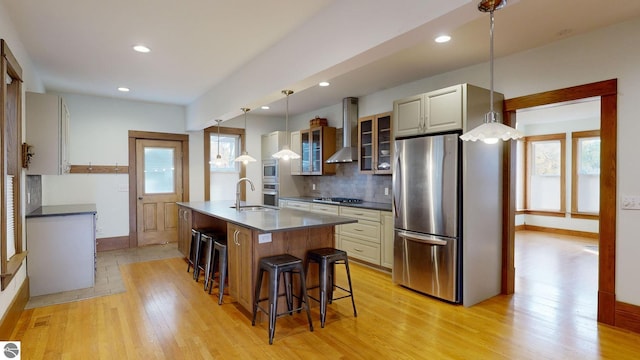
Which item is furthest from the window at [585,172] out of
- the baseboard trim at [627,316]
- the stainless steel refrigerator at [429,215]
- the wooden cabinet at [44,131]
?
the wooden cabinet at [44,131]

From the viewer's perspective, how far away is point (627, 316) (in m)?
2.88

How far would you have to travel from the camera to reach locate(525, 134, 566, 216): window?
7766 millimetres

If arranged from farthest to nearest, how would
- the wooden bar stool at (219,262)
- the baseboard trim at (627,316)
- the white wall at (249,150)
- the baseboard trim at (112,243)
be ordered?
1. the white wall at (249,150)
2. the baseboard trim at (112,243)
3. the wooden bar stool at (219,262)
4. the baseboard trim at (627,316)

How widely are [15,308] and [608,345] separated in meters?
4.89

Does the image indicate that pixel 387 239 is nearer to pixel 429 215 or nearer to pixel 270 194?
pixel 429 215

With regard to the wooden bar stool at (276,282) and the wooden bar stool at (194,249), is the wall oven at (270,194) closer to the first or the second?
the wooden bar stool at (194,249)

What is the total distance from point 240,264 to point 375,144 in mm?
2659

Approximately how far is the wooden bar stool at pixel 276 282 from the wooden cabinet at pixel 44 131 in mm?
2756

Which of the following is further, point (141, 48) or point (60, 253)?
point (60, 253)

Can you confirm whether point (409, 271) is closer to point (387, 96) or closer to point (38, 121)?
point (387, 96)

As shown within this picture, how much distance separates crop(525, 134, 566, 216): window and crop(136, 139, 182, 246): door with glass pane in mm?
7990

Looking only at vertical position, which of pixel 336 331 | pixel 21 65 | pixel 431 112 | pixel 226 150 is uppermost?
pixel 21 65

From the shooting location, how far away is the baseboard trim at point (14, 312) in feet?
8.43

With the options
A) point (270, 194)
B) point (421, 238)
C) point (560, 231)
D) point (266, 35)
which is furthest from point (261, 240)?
point (560, 231)
